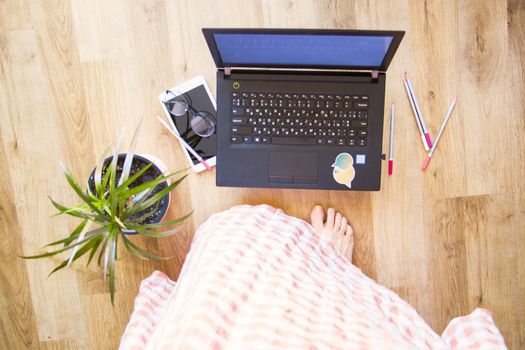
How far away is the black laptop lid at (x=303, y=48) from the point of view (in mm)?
746

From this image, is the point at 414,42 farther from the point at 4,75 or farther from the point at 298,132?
the point at 4,75

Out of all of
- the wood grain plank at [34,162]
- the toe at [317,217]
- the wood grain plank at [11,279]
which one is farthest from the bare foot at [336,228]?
the wood grain plank at [11,279]

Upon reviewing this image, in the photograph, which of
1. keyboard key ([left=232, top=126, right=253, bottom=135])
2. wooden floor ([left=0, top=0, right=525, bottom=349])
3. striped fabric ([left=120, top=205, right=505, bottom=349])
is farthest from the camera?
wooden floor ([left=0, top=0, right=525, bottom=349])

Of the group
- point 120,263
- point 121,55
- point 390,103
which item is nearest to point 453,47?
point 390,103

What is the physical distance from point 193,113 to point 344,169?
0.42m

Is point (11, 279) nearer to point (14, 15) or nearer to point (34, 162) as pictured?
point (34, 162)

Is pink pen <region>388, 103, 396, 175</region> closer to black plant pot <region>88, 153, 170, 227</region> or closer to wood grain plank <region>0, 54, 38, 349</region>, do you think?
black plant pot <region>88, 153, 170, 227</region>

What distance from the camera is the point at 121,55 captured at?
105 centimetres

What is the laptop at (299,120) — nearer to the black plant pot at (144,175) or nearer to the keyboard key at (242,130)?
the keyboard key at (242,130)

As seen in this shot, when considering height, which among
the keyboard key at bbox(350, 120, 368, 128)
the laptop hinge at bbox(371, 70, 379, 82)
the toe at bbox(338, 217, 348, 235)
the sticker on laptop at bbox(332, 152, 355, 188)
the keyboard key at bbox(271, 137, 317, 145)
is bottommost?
the toe at bbox(338, 217, 348, 235)

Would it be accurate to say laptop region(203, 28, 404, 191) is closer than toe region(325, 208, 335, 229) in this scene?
Yes

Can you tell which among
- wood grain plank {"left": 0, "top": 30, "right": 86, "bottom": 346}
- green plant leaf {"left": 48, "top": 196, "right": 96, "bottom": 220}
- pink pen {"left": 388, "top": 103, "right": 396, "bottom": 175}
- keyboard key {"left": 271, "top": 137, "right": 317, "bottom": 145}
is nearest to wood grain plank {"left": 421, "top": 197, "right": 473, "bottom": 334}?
pink pen {"left": 388, "top": 103, "right": 396, "bottom": 175}

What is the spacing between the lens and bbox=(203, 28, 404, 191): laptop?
90 cm

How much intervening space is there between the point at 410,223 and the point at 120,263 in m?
0.81
